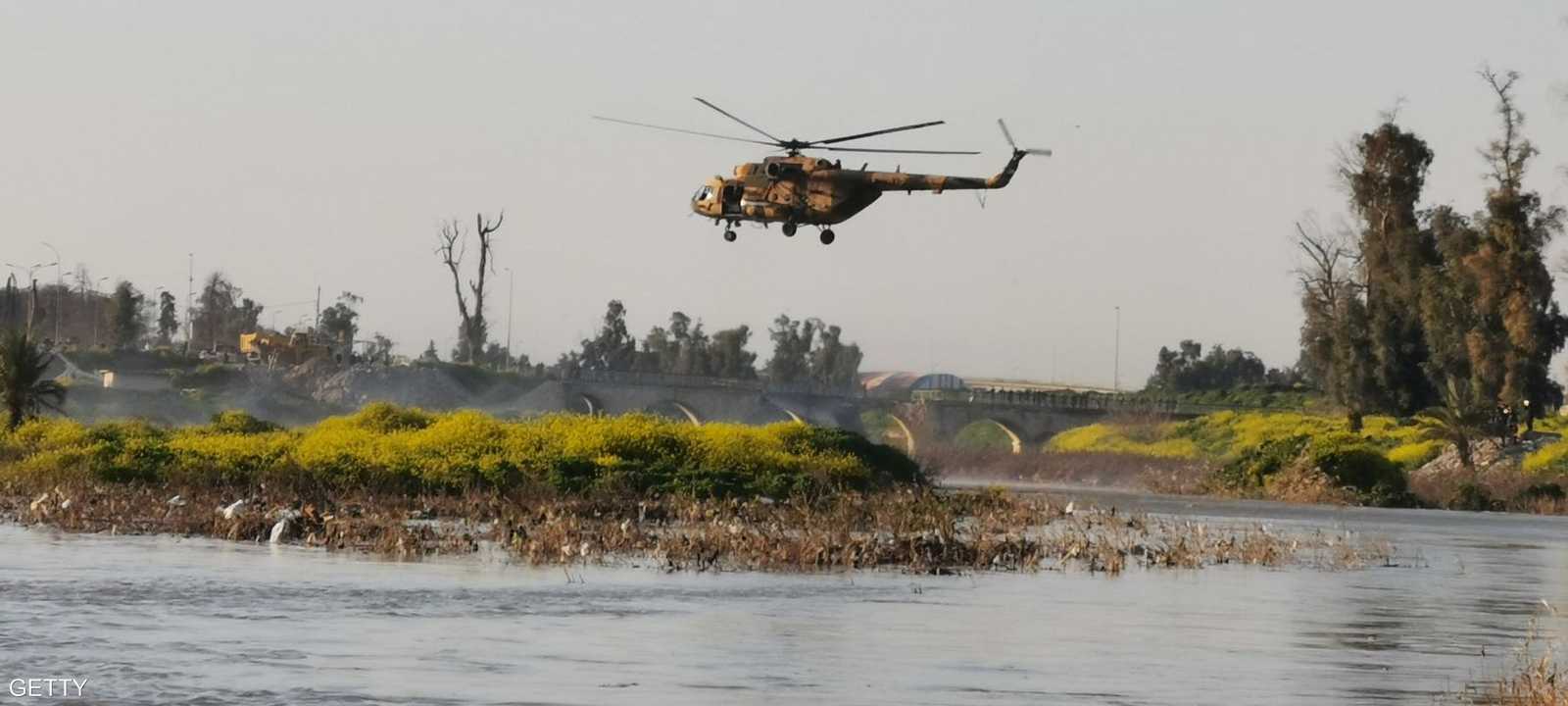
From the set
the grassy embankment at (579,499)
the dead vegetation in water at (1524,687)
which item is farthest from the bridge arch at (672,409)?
the dead vegetation in water at (1524,687)

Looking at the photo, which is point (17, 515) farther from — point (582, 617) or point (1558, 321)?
point (1558, 321)

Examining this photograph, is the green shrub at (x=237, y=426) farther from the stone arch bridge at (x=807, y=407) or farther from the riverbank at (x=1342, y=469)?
the stone arch bridge at (x=807, y=407)

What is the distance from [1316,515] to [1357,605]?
33973 millimetres

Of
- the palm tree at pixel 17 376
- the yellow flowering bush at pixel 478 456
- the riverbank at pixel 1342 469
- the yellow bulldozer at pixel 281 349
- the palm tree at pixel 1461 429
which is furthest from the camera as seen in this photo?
the yellow bulldozer at pixel 281 349

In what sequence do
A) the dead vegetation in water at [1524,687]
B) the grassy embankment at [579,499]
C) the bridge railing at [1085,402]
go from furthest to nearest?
the bridge railing at [1085,402], the grassy embankment at [579,499], the dead vegetation in water at [1524,687]

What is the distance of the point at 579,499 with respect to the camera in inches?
1882

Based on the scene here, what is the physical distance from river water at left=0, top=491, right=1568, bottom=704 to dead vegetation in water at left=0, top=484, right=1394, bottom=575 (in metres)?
1.16

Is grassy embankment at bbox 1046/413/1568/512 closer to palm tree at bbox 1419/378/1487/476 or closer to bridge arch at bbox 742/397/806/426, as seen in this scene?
palm tree at bbox 1419/378/1487/476

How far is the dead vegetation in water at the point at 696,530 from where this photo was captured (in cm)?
3612

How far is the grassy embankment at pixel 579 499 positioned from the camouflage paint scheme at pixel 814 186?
589 cm

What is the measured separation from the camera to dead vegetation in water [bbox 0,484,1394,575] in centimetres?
3612

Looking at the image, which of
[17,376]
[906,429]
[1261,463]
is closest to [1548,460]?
[1261,463]

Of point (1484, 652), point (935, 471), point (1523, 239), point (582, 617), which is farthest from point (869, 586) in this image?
point (1523, 239)

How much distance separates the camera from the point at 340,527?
37812mm
